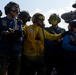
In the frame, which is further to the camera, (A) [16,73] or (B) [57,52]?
(B) [57,52]

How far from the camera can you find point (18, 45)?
590 centimetres

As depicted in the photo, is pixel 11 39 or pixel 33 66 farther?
pixel 33 66

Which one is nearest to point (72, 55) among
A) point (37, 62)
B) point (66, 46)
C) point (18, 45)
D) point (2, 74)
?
point (66, 46)

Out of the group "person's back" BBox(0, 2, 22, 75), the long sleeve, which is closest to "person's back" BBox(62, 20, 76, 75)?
the long sleeve

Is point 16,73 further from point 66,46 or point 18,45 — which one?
point 66,46

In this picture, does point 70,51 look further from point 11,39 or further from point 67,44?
point 11,39

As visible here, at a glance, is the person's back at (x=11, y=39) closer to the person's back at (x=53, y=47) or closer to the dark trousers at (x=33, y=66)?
the dark trousers at (x=33, y=66)

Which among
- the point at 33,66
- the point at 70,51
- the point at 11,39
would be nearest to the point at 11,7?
the point at 11,39

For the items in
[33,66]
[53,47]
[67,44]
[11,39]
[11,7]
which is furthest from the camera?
[53,47]

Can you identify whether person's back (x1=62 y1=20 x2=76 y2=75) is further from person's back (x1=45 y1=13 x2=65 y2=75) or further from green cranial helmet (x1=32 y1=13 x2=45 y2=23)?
green cranial helmet (x1=32 y1=13 x2=45 y2=23)

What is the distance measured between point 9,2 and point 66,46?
1.61 meters

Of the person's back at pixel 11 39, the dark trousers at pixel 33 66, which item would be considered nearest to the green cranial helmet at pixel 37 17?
the person's back at pixel 11 39

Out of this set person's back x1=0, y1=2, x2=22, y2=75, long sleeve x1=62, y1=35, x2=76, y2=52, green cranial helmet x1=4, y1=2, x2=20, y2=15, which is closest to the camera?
person's back x1=0, y1=2, x2=22, y2=75

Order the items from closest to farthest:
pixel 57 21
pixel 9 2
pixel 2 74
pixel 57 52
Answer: pixel 2 74 < pixel 9 2 < pixel 57 52 < pixel 57 21
